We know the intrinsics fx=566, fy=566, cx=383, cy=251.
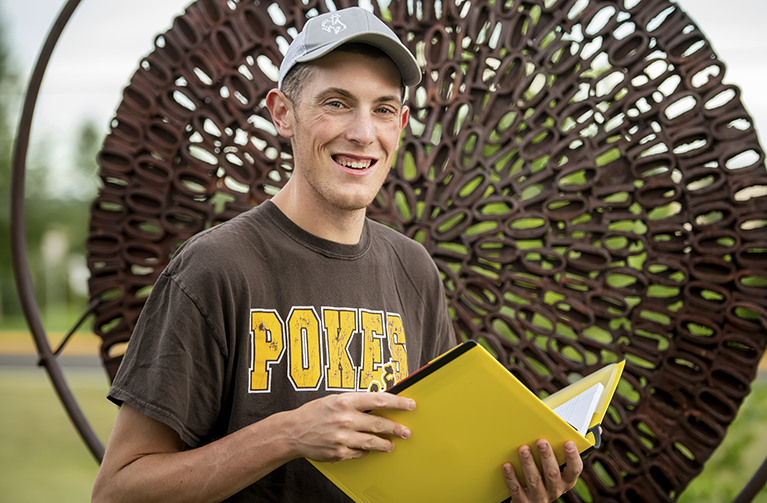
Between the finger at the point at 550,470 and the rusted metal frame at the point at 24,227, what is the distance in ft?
3.65

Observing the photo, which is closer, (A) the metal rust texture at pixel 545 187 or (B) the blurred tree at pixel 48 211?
(A) the metal rust texture at pixel 545 187

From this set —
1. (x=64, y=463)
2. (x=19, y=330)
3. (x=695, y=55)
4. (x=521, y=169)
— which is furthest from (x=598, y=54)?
(x=19, y=330)

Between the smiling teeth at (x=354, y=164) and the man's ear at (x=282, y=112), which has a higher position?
the man's ear at (x=282, y=112)

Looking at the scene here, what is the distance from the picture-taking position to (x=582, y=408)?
736 mm

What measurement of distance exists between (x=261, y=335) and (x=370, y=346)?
17 centimetres

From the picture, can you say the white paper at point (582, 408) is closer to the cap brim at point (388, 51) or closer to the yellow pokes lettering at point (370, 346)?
the yellow pokes lettering at point (370, 346)

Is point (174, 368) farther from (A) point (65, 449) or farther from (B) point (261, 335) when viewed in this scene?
(A) point (65, 449)

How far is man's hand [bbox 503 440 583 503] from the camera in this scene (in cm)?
67

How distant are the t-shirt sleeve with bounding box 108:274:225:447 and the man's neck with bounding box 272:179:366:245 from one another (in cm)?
21

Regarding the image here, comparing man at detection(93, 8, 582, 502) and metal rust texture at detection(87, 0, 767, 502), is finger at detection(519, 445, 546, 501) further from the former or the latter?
metal rust texture at detection(87, 0, 767, 502)

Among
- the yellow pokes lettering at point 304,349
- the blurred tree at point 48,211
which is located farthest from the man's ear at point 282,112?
the blurred tree at point 48,211

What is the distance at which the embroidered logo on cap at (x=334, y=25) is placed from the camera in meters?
0.81

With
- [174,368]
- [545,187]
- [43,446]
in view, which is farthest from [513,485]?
[43,446]

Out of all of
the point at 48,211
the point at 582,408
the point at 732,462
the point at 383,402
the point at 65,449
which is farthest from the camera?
the point at 48,211
